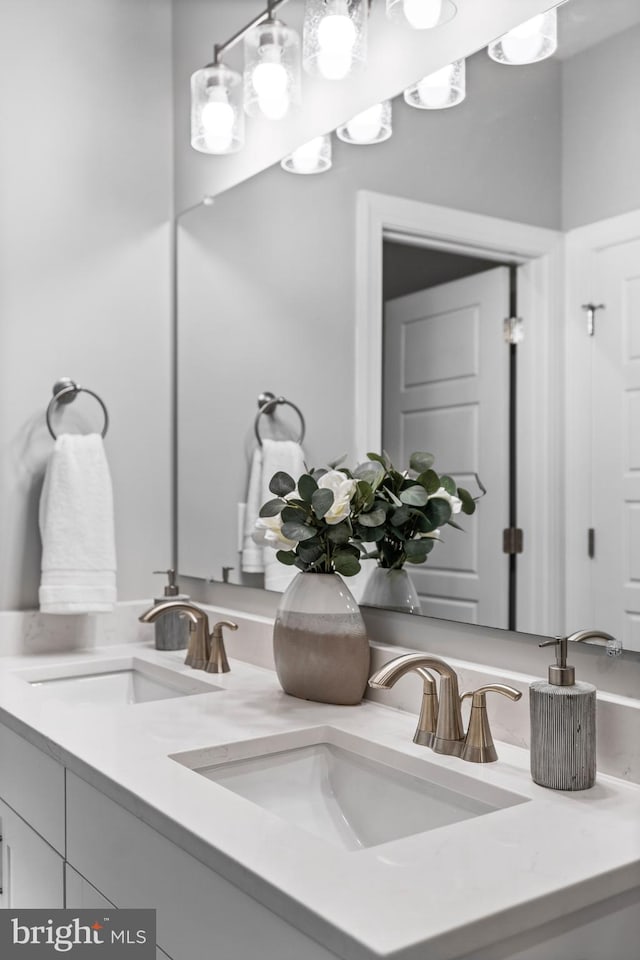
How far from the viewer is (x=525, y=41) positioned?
1232 mm

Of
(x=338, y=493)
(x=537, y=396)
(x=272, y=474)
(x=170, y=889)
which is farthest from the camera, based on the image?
(x=272, y=474)

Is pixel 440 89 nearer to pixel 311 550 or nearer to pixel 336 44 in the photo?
pixel 336 44

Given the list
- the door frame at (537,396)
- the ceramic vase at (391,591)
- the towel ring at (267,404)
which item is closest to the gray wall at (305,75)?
the door frame at (537,396)

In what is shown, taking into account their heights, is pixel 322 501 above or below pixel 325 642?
above

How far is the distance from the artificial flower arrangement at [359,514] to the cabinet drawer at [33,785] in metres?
0.46

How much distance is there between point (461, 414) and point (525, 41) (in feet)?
1.76

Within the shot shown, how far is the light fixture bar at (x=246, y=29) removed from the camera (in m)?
1.71

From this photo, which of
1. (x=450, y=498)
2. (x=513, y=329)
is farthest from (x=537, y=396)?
(x=450, y=498)

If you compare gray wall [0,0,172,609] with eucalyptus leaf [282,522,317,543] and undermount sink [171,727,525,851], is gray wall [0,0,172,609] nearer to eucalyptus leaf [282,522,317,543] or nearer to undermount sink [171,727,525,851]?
eucalyptus leaf [282,522,317,543]

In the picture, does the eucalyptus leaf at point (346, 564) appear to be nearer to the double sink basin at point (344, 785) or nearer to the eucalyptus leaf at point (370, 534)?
the eucalyptus leaf at point (370, 534)

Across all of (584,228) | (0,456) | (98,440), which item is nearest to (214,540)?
(98,440)

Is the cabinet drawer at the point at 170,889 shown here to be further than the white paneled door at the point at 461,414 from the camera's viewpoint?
No

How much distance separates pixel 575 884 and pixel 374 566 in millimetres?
718

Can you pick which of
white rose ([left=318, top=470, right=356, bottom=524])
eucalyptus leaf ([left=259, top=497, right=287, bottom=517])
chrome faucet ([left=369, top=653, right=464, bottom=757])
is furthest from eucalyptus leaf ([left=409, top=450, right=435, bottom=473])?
chrome faucet ([left=369, top=653, right=464, bottom=757])
